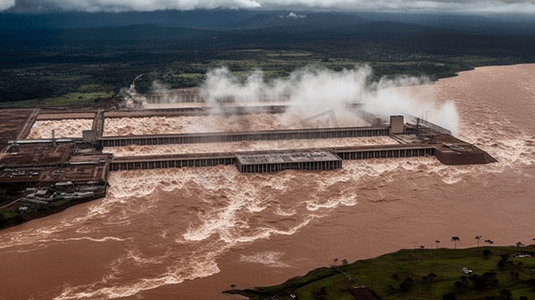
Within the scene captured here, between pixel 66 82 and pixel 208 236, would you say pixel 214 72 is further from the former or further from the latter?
pixel 208 236

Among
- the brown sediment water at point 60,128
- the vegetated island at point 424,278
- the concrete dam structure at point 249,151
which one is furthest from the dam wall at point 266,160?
the vegetated island at point 424,278

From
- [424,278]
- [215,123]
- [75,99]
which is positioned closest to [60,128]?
[215,123]

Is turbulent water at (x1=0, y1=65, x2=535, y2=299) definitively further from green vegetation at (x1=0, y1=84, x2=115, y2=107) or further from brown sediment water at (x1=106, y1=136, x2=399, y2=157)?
green vegetation at (x1=0, y1=84, x2=115, y2=107)

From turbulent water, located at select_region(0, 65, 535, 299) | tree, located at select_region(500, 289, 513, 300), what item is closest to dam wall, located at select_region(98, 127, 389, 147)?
turbulent water, located at select_region(0, 65, 535, 299)

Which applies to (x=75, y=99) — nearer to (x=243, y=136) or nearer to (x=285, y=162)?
(x=243, y=136)

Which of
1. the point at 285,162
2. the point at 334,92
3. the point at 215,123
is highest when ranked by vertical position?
the point at 334,92

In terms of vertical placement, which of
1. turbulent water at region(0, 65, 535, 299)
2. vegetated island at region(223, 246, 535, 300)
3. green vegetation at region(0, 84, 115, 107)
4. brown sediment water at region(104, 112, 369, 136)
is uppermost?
green vegetation at region(0, 84, 115, 107)

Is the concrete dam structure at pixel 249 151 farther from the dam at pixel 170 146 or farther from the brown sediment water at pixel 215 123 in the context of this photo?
the brown sediment water at pixel 215 123
